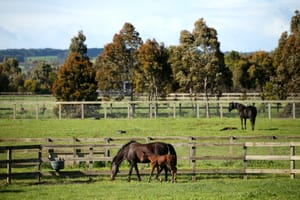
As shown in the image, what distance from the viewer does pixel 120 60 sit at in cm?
5691

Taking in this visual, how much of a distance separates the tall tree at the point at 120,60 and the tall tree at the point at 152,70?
3.47 feet

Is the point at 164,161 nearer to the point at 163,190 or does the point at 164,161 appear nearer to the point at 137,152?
the point at 137,152

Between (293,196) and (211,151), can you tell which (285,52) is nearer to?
(211,151)

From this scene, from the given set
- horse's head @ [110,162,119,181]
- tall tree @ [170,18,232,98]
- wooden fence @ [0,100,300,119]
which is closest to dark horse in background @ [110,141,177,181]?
horse's head @ [110,162,119,181]

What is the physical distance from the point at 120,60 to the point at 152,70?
3.37 m

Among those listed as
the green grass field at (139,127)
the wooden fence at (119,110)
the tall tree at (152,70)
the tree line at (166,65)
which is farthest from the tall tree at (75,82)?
the green grass field at (139,127)

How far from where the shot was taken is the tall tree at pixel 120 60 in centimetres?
5578

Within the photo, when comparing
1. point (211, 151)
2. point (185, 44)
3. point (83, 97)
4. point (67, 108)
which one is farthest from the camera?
point (185, 44)

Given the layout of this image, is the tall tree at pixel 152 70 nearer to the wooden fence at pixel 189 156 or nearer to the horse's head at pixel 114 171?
the wooden fence at pixel 189 156

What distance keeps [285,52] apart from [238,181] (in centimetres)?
4258

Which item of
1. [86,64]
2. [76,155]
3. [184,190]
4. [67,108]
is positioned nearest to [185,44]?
[86,64]

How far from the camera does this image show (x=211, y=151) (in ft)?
90.1

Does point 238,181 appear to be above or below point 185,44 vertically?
below

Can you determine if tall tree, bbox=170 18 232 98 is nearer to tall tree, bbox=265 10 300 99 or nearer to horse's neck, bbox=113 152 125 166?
tall tree, bbox=265 10 300 99
